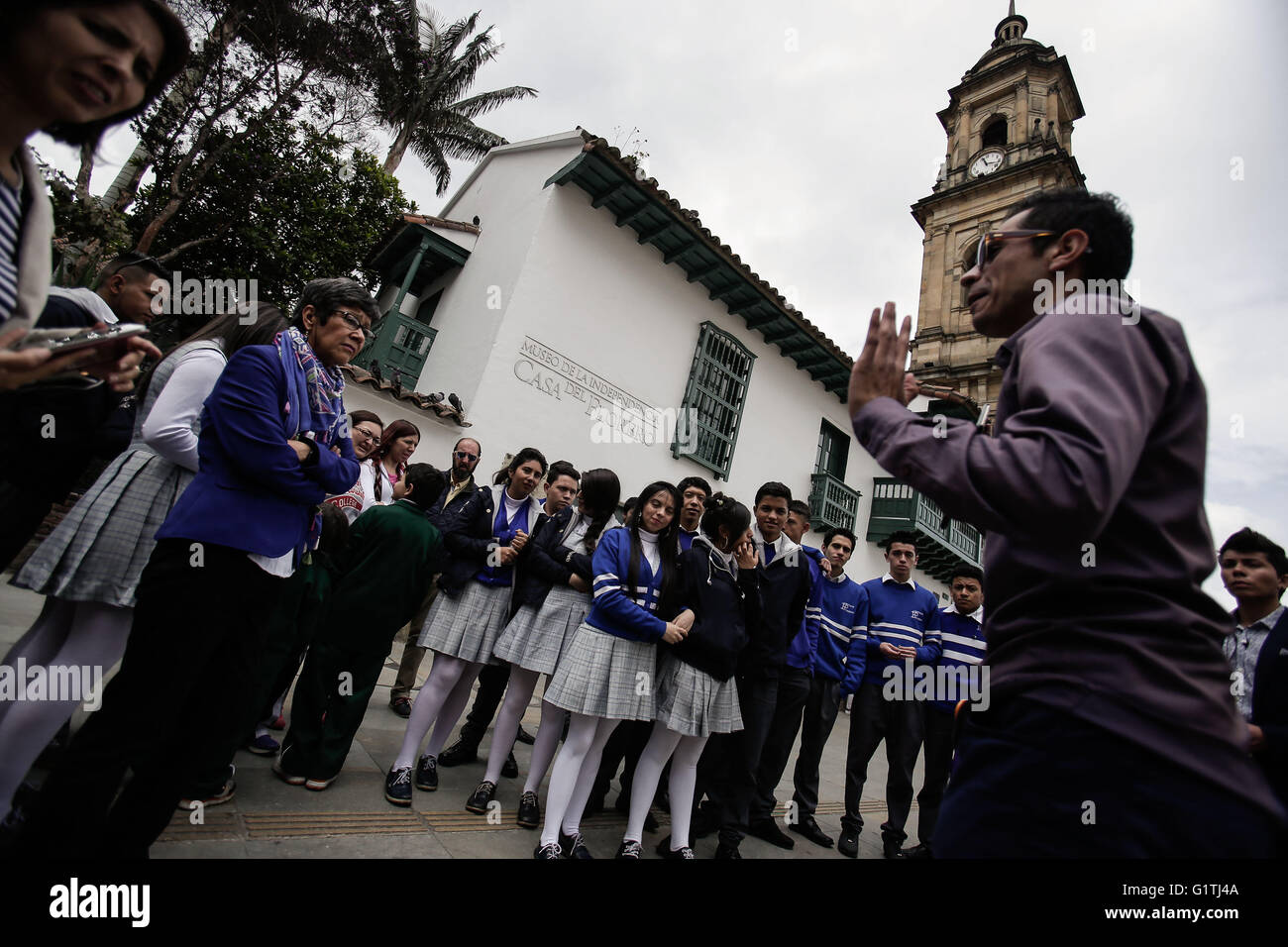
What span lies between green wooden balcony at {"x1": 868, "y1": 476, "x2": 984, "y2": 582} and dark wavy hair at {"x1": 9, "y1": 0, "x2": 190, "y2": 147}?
12951 mm

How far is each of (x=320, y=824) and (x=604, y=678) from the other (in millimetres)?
1437

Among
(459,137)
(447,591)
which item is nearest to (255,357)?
(447,591)

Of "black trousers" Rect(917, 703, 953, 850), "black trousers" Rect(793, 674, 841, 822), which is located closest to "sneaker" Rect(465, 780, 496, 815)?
"black trousers" Rect(793, 674, 841, 822)

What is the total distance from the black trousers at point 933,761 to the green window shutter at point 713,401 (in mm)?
6109

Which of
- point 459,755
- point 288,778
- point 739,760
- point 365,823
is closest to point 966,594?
point 739,760

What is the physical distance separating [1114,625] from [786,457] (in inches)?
438

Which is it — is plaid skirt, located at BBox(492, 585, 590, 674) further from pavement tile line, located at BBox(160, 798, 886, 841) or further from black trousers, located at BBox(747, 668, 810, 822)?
black trousers, located at BBox(747, 668, 810, 822)

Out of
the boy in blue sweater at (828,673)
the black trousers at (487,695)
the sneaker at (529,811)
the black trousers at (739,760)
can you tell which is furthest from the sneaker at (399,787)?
the boy in blue sweater at (828,673)

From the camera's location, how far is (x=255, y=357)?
2.09 metres

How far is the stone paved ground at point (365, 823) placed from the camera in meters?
2.43

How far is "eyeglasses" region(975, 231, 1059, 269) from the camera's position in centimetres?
140

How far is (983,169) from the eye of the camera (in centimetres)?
2175

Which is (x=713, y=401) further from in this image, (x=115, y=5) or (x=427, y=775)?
(x=115, y=5)
